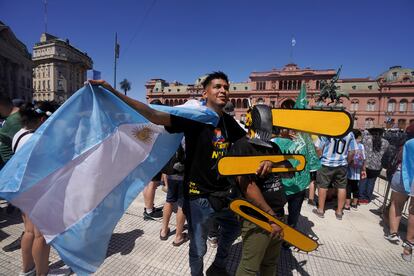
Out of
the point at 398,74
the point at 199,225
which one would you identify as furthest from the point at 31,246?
the point at 398,74

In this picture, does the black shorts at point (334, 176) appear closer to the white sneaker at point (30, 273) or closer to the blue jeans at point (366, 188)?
the blue jeans at point (366, 188)

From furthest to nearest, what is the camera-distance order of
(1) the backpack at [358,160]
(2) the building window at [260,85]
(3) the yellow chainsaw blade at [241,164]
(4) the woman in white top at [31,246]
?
(2) the building window at [260,85] → (1) the backpack at [358,160] → (4) the woman in white top at [31,246] → (3) the yellow chainsaw blade at [241,164]

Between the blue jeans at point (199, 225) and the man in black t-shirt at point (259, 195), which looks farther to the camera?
the blue jeans at point (199, 225)

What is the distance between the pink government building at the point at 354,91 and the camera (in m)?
45.6

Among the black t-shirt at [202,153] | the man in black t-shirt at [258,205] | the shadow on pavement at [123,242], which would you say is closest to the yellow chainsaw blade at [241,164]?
the man in black t-shirt at [258,205]

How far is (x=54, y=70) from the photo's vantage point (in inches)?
2357

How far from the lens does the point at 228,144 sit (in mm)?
2098

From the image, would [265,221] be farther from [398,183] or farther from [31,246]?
[398,183]

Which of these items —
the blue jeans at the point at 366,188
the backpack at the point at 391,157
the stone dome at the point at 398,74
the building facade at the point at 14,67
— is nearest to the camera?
the backpack at the point at 391,157

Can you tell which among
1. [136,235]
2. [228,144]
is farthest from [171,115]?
[136,235]

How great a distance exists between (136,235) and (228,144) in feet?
7.39

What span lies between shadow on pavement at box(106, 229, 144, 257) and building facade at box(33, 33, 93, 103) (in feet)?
222

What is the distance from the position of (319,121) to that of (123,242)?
3029mm

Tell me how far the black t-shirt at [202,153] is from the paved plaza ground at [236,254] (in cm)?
128
